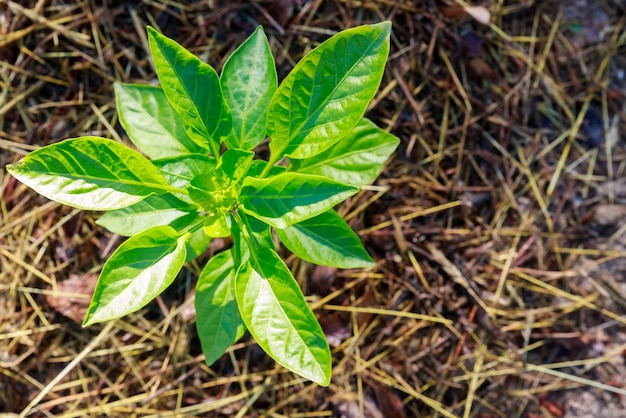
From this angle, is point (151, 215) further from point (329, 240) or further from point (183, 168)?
point (329, 240)

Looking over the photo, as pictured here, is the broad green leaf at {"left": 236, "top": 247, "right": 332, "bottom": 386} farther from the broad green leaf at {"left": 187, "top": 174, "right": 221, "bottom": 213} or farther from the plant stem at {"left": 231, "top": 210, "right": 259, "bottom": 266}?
the broad green leaf at {"left": 187, "top": 174, "right": 221, "bottom": 213}

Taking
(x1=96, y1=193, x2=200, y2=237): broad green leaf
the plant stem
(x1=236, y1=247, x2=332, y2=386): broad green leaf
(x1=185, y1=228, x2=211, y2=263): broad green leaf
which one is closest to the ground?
(x1=185, y1=228, x2=211, y2=263): broad green leaf

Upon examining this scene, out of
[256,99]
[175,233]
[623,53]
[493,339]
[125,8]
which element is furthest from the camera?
[623,53]

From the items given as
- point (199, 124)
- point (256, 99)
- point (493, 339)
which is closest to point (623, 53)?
point (493, 339)

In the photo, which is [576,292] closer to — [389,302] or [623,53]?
[389,302]

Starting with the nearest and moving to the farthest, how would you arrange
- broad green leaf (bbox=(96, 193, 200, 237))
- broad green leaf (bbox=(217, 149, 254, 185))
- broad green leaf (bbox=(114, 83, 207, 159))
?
1. broad green leaf (bbox=(217, 149, 254, 185))
2. broad green leaf (bbox=(96, 193, 200, 237))
3. broad green leaf (bbox=(114, 83, 207, 159))

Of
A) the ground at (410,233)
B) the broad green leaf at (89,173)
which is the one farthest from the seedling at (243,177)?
the ground at (410,233)
